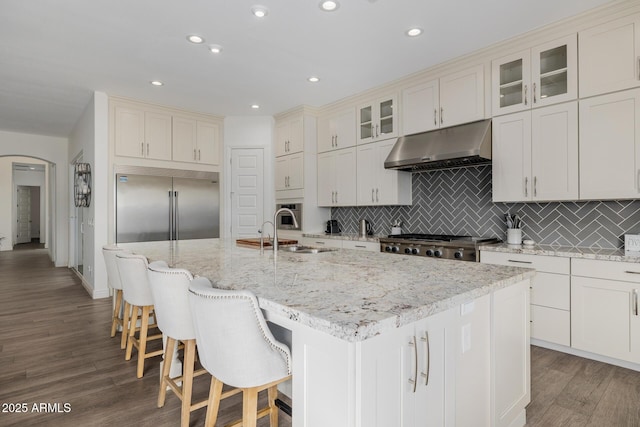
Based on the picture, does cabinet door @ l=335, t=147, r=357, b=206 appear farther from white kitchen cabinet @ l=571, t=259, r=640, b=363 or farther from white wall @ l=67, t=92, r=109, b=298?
white wall @ l=67, t=92, r=109, b=298

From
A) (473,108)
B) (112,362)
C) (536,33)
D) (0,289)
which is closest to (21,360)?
(112,362)

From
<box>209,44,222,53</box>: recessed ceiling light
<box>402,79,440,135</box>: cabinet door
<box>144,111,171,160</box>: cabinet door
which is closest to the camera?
<box>209,44,222,53</box>: recessed ceiling light

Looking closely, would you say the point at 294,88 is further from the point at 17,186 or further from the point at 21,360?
the point at 17,186

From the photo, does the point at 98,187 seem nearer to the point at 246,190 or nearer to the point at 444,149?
the point at 246,190

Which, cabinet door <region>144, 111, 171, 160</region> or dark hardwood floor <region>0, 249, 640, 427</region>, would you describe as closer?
dark hardwood floor <region>0, 249, 640, 427</region>

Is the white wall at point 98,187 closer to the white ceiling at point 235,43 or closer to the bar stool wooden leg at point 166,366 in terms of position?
the white ceiling at point 235,43

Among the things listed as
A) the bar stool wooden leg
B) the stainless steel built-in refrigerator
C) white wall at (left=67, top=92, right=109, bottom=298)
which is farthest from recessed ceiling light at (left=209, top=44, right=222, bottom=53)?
the bar stool wooden leg

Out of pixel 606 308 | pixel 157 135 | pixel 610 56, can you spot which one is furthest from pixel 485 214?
pixel 157 135

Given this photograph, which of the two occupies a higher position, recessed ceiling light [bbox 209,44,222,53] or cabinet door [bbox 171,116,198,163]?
recessed ceiling light [bbox 209,44,222,53]

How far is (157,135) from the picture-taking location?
198 inches

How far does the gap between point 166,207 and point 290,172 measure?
1.94 metres

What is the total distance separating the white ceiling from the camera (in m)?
2.66

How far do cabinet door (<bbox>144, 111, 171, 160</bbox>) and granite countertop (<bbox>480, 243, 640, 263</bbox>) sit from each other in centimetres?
445

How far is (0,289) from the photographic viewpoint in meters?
5.17
